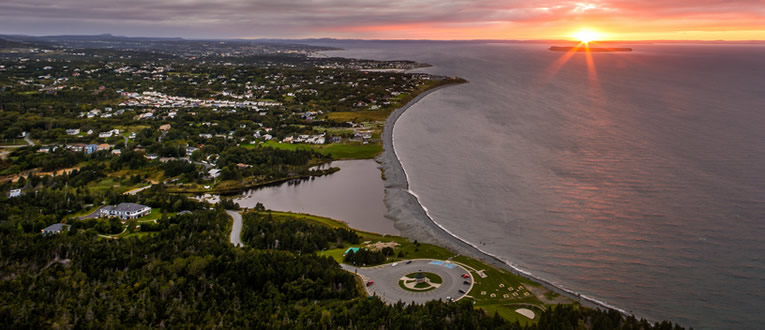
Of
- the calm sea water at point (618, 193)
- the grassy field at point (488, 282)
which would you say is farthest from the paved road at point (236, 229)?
the calm sea water at point (618, 193)

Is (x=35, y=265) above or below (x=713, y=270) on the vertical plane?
below

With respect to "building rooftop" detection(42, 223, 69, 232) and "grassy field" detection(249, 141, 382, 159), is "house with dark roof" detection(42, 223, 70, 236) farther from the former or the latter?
"grassy field" detection(249, 141, 382, 159)

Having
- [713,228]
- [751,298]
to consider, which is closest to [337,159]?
[713,228]

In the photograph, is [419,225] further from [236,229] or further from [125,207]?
[125,207]

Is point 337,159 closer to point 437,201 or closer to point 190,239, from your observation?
point 437,201

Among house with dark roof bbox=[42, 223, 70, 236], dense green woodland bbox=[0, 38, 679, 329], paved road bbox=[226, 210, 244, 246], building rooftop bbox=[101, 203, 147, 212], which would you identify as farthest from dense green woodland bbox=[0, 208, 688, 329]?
building rooftop bbox=[101, 203, 147, 212]
